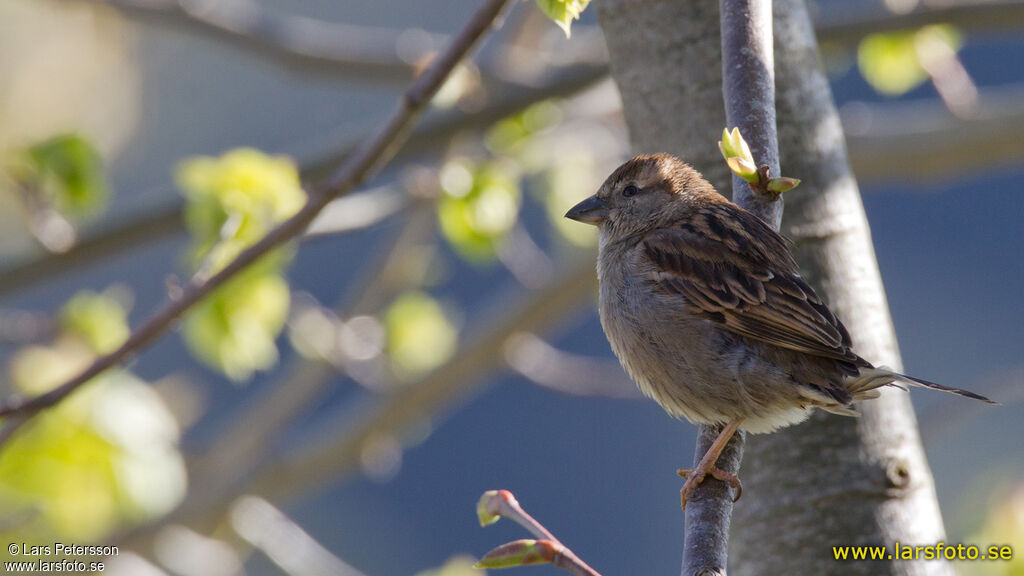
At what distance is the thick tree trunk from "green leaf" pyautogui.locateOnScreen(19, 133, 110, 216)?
1921 mm

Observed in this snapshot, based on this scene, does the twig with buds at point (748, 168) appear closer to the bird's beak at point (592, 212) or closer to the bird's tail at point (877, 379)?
the bird's tail at point (877, 379)

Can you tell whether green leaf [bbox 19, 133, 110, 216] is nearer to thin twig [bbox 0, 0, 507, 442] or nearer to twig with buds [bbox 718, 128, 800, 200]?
thin twig [bbox 0, 0, 507, 442]

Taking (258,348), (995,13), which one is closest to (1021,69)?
(995,13)

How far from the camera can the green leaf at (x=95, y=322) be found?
4.53 meters

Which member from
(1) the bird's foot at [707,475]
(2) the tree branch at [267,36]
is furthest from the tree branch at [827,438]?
(2) the tree branch at [267,36]

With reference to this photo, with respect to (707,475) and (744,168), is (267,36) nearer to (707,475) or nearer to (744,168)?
(744,168)

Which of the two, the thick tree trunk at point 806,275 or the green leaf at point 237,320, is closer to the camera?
the thick tree trunk at point 806,275

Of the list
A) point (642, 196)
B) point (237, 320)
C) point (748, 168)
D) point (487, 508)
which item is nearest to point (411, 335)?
point (237, 320)

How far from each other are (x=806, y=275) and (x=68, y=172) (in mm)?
2517

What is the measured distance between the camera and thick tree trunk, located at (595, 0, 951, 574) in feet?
8.53

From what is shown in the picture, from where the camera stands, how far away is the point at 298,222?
275cm

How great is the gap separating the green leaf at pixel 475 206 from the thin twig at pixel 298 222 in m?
1.22

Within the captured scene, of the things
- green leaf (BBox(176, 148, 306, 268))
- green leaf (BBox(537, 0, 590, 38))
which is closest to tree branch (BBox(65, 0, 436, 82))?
green leaf (BBox(176, 148, 306, 268))

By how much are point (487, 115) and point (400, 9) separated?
9648mm
